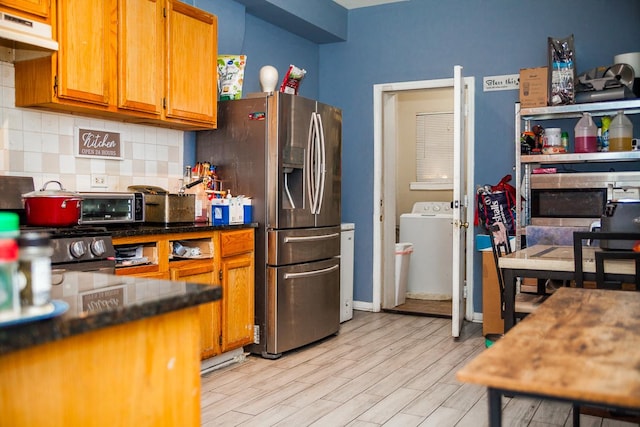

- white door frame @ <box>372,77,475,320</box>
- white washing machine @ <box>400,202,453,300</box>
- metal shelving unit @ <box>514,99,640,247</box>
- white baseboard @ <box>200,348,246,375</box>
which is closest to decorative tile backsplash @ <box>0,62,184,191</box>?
white baseboard @ <box>200,348,246,375</box>

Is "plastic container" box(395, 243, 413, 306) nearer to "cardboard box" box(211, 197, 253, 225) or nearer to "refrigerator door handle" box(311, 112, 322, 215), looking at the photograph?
"refrigerator door handle" box(311, 112, 322, 215)

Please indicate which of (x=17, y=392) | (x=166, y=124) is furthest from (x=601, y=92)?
(x=17, y=392)

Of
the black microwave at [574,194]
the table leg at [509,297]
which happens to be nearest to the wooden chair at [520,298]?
the table leg at [509,297]

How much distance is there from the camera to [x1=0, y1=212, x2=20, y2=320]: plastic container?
944 millimetres

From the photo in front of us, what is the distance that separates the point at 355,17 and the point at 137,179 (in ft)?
9.73

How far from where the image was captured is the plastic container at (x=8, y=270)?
94 centimetres

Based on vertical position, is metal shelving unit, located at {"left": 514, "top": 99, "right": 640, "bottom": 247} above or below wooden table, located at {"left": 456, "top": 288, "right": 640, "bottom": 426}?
above

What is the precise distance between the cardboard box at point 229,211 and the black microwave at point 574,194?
2.13m

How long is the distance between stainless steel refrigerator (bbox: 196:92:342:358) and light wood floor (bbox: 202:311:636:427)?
25cm

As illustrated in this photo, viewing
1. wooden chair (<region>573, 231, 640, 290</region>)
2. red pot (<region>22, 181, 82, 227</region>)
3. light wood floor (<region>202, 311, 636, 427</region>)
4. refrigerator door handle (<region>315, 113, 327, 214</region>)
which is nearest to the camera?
wooden chair (<region>573, 231, 640, 290</region>)

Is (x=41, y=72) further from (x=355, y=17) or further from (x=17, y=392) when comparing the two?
(x=355, y=17)

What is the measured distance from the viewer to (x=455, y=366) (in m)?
3.83

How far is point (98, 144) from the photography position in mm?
3592

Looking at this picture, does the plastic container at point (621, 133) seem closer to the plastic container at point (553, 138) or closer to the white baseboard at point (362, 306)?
the plastic container at point (553, 138)
